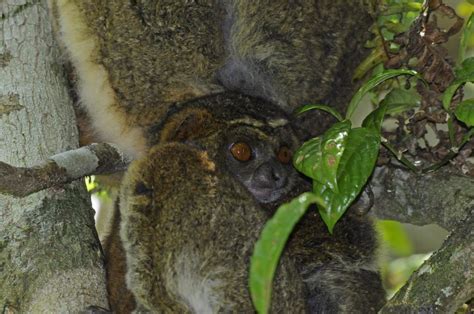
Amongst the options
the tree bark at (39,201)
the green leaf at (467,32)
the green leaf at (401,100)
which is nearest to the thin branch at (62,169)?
the tree bark at (39,201)

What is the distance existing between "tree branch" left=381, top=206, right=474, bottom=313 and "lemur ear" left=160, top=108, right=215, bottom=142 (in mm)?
1160

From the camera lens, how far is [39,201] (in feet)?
9.41

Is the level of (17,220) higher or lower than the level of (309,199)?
lower

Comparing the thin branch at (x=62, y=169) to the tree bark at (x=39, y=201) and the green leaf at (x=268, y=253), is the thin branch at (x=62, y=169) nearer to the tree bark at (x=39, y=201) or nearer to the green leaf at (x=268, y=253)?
the tree bark at (x=39, y=201)

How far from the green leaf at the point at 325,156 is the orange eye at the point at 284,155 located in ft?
1.31

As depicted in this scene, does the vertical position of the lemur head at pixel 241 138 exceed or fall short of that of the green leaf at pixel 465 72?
it falls short

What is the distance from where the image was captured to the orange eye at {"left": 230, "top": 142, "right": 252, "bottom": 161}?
10.5 ft

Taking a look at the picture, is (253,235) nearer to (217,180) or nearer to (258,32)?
(217,180)

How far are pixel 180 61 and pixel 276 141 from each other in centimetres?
54

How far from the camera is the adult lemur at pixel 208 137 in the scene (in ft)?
9.39

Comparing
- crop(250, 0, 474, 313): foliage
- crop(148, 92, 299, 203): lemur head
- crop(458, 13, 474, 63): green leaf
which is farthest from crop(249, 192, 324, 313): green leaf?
crop(458, 13, 474, 63): green leaf

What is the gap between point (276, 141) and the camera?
3.34 metres

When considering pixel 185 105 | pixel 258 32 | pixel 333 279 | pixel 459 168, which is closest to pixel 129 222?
pixel 185 105

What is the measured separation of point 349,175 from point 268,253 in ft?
3.48
